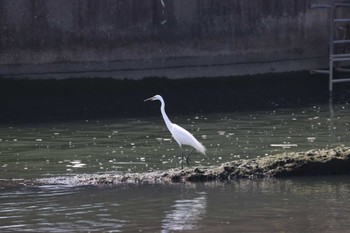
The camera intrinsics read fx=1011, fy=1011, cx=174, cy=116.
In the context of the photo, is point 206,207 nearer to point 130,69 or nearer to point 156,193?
point 156,193

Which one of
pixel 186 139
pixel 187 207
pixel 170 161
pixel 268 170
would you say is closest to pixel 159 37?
pixel 170 161

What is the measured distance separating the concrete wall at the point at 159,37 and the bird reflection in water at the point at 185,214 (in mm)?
10982

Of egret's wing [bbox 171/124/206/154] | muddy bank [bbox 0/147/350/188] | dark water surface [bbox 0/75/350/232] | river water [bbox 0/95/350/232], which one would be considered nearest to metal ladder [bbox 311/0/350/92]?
dark water surface [bbox 0/75/350/232]

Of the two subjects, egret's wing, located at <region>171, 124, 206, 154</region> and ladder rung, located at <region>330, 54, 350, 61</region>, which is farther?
Answer: ladder rung, located at <region>330, 54, 350, 61</region>

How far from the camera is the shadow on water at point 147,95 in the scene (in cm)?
2233

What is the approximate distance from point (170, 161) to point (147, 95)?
7.99 meters

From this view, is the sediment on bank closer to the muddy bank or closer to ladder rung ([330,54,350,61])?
Answer: the muddy bank

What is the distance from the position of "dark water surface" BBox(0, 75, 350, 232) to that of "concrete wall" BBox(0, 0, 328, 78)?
517mm

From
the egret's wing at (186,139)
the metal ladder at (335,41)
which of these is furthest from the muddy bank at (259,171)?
the metal ladder at (335,41)

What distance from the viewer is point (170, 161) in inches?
619

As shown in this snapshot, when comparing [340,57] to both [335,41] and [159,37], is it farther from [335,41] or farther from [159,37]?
[159,37]

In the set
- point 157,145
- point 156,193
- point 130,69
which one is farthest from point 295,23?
point 156,193

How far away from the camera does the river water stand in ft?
36.7

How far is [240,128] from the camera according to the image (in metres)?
19.5
